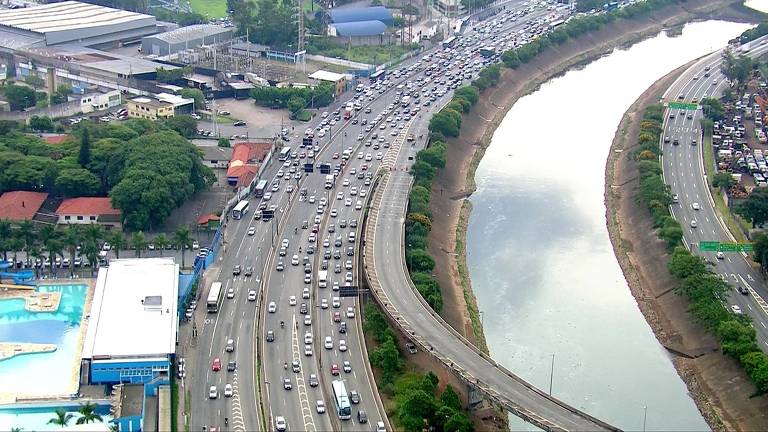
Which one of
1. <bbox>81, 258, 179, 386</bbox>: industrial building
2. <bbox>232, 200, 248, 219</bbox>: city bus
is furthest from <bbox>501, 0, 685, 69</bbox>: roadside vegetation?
<bbox>81, 258, 179, 386</bbox>: industrial building

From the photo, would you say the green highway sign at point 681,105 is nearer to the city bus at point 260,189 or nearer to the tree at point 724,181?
the tree at point 724,181

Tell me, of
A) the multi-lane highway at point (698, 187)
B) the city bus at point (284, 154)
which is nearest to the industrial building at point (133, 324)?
the city bus at point (284, 154)

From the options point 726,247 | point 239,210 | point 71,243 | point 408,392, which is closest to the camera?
point 408,392

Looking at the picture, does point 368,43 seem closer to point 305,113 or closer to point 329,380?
point 305,113

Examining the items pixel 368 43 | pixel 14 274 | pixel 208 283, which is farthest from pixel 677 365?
pixel 368 43

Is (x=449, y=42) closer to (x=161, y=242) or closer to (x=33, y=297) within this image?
(x=161, y=242)

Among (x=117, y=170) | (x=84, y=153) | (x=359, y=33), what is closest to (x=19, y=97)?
(x=84, y=153)

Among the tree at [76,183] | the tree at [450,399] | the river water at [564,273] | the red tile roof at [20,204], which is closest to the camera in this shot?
the tree at [450,399]
